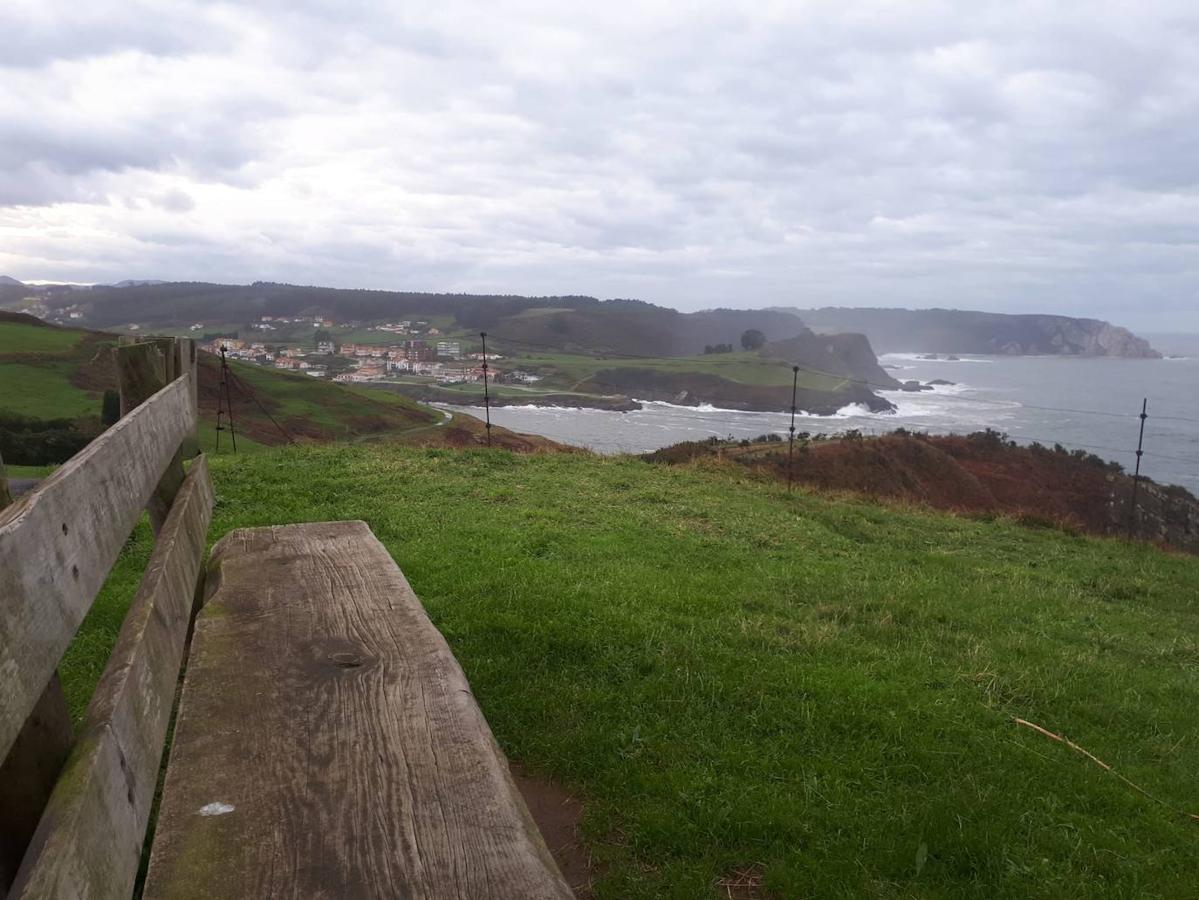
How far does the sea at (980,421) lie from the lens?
51.5 m

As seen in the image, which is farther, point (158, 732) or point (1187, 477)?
point (1187, 477)

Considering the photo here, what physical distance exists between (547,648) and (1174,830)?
128 inches

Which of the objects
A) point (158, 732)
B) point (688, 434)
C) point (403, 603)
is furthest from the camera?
point (688, 434)

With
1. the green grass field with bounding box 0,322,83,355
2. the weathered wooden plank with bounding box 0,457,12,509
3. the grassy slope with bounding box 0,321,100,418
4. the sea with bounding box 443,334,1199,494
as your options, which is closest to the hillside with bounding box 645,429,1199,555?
the sea with bounding box 443,334,1199,494

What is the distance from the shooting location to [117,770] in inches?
57.6

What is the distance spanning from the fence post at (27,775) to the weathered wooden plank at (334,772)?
21 cm

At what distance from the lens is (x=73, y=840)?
3.93 ft

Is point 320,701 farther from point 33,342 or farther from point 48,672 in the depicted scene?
point 33,342

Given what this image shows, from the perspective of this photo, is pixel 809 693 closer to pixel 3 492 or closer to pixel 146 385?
pixel 146 385

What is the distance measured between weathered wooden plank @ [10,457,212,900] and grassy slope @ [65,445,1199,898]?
6.58ft

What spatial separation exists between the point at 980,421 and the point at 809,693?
237ft

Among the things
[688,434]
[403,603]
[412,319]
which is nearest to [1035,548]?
[403,603]

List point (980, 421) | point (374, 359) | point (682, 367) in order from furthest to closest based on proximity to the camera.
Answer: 1. point (682, 367)
2. point (374, 359)
3. point (980, 421)

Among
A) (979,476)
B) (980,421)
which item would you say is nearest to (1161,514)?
(979,476)
